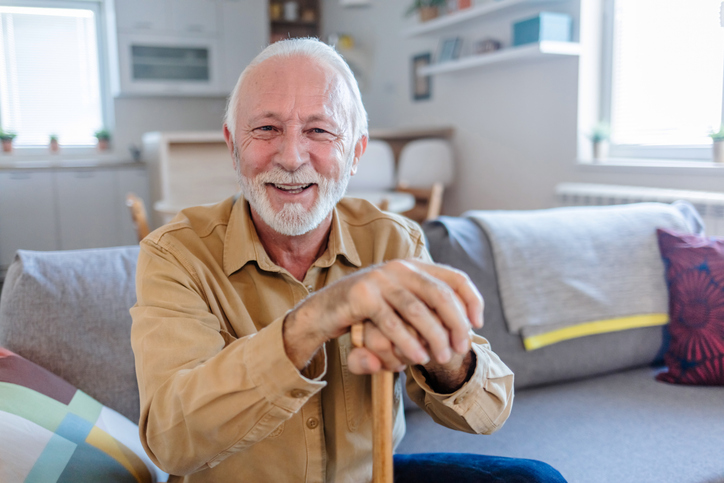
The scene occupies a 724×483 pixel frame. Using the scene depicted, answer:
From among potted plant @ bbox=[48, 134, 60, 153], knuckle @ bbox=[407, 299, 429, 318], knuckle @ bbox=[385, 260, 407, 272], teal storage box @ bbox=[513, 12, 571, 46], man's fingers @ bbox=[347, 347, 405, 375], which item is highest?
teal storage box @ bbox=[513, 12, 571, 46]

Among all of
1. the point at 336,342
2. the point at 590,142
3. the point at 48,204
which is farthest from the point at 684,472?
the point at 48,204

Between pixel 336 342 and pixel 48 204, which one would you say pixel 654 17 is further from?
pixel 48 204

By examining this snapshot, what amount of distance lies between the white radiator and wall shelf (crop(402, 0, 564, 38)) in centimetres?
98

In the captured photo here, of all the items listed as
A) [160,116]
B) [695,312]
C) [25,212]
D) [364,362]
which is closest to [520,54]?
[695,312]

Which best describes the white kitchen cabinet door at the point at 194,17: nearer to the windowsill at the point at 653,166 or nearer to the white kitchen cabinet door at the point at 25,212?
the white kitchen cabinet door at the point at 25,212

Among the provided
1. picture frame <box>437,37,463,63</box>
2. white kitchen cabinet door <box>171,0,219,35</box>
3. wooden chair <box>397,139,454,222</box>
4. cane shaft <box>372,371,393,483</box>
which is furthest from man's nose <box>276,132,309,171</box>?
white kitchen cabinet door <box>171,0,219,35</box>

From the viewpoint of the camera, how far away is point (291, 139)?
1055mm

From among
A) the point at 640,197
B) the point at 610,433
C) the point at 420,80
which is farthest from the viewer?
the point at 420,80

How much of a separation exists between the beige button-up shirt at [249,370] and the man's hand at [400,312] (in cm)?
9

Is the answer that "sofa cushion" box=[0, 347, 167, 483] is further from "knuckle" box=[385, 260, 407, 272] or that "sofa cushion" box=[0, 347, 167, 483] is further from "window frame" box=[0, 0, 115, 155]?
"window frame" box=[0, 0, 115, 155]

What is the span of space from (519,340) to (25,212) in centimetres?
475

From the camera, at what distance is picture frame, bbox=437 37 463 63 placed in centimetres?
385

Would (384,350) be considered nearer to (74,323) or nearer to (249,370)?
(249,370)

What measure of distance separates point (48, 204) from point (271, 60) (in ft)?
15.5
